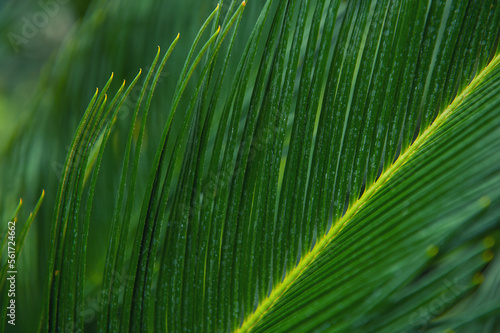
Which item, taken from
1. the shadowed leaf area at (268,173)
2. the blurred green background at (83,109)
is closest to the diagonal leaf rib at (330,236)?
the shadowed leaf area at (268,173)

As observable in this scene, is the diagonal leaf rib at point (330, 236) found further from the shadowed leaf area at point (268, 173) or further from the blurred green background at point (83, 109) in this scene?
the blurred green background at point (83, 109)

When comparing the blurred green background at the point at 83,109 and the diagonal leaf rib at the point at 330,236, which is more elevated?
the blurred green background at the point at 83,109

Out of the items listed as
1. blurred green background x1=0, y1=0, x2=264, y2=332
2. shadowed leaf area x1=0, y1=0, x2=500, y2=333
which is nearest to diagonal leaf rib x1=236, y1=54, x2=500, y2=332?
shadowed leaf area x1=0, y1=0, x2=500, y2=333

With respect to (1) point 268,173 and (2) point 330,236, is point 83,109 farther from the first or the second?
(2) point 330,236

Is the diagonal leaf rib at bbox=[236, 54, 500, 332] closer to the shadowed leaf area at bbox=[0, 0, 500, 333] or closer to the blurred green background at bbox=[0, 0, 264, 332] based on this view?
the shadowed leaf area at bbox=[0, 0, 500, 333]

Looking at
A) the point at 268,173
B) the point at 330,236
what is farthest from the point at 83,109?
the point at 330,236

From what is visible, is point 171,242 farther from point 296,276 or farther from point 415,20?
point 415,20

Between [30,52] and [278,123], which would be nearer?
[278,123]

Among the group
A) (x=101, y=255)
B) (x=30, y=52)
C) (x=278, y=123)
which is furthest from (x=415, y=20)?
(x=30, y=52)
